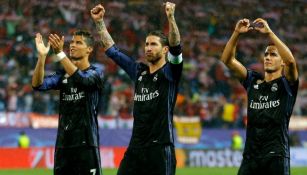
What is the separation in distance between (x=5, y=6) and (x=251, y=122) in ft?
60.3

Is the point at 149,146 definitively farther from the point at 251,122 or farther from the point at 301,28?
the point at 301,28

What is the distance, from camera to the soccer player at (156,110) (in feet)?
28.8

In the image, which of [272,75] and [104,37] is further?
[104,37]

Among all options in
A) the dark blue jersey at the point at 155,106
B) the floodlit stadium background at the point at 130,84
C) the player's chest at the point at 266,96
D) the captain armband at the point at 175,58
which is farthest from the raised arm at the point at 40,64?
the floodlit stadium background at the point at 130,84

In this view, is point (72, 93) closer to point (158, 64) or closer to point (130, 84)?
point (158, 64)

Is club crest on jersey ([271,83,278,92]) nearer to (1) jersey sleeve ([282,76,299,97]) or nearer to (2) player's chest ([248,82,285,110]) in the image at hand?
(2) player's chest ([248,82,285,110])

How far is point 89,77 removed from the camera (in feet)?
29.2

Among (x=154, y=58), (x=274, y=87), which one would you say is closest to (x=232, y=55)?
(x=274, y=87)

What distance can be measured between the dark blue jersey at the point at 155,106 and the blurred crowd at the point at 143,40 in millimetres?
13606

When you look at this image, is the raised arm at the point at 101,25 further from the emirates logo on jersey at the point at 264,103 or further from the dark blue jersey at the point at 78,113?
the emirates logo on jersey at the point at 264,103

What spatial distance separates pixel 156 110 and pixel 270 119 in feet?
4.30

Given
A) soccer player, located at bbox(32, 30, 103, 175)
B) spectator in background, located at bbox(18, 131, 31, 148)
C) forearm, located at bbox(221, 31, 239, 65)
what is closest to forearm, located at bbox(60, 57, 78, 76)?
soccer player, located at bbox(32, 30, 103, 175)

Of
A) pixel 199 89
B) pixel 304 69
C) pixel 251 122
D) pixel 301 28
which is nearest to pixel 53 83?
pixel 251 122

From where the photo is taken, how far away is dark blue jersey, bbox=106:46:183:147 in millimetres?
8820
